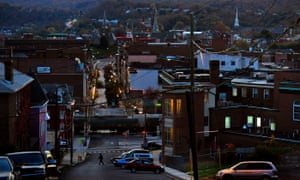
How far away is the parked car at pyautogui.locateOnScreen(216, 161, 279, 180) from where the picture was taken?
29.5 metres

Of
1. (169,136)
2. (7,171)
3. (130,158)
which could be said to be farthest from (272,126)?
(7,171)

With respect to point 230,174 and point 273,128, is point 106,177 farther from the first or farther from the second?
point 273,128

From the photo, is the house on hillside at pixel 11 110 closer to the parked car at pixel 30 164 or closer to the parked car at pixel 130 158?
the parked car at pixel 130 158

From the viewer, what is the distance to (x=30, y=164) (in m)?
26.7

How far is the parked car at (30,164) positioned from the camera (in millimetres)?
25880

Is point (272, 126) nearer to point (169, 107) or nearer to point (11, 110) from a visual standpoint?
point (169, 107)

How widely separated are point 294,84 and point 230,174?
18.1 m

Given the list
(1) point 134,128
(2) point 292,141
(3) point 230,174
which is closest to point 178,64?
(1) point 134,128

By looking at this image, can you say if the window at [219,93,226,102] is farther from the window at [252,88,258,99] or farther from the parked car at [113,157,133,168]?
the parked car at [113,157,133,168]

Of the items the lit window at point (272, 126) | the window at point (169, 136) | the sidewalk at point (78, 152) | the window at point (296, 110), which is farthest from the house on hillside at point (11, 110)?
the window at point (296, 110)

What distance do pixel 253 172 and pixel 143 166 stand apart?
566 inches

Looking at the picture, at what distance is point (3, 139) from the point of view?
38062mm

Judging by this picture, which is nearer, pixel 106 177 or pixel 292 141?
pixel 106 177

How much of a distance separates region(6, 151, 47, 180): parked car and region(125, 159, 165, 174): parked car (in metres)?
15.6
